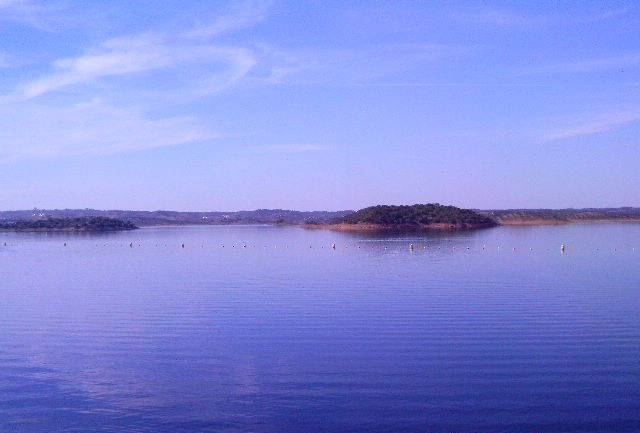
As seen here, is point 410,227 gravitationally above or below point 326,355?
above

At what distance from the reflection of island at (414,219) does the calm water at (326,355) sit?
3586 inches

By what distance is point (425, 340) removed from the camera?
677 inches

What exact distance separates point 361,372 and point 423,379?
1.43 m

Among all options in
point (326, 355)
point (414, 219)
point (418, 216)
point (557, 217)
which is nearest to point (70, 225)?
point (414, 219)

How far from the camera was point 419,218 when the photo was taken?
127m

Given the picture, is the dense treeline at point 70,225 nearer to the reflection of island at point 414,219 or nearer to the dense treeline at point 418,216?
the reflection of island at point 414,219

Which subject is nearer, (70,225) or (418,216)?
(418,216)

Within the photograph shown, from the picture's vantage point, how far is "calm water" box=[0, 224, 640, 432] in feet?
37.2

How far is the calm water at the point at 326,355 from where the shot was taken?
1134cm

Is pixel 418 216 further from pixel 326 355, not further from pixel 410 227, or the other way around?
pixel 326 355

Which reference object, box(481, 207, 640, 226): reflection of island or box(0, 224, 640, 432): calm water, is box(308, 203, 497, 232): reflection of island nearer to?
box(481, 207, 640, 226): reflection of island

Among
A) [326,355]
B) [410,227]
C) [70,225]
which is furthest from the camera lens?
[70,225]

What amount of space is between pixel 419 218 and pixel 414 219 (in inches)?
51.5

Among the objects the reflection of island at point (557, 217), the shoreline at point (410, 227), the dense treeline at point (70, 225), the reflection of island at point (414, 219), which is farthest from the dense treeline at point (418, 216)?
the dense treeline at point (70, 225)
